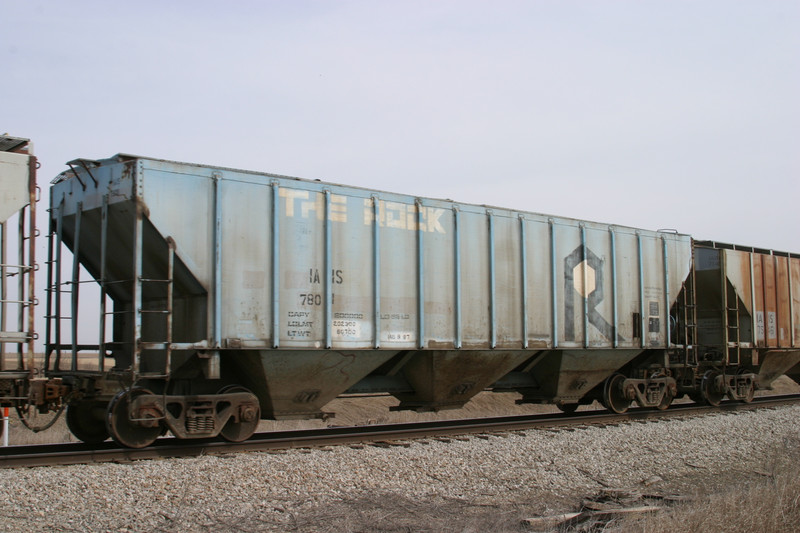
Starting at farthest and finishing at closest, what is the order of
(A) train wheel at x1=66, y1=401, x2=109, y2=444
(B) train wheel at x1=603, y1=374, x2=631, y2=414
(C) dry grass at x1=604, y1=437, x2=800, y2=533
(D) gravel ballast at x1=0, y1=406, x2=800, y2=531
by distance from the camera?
(B) train wheel at x1=603, y1=374, x2=631, y2=414 < (A) train wheel at x1=66, y1=401, x2=109, y2=444 < (D) gravel ballast at x1=0, y1=406, x2=800, y2=531 < (C) dry grass at x1=604, y1=437, x2=800, y2=533

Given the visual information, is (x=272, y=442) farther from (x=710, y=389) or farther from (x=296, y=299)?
(x=710, y=389)

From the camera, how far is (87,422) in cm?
1058

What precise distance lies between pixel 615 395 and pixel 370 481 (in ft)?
28.1

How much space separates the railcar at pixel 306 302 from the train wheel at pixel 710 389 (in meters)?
1.90

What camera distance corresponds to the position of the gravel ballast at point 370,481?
6.64 meters

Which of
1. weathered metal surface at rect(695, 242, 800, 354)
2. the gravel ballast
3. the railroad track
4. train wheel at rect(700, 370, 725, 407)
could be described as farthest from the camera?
weathered metal surface at rect(695, 242, 800, 354)

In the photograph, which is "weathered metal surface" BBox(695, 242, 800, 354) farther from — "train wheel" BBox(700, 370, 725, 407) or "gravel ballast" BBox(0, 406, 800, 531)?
"gravel ballast" BBox(0, 406, 800, 531)

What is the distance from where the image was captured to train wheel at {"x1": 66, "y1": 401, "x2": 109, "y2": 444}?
34.2 feet

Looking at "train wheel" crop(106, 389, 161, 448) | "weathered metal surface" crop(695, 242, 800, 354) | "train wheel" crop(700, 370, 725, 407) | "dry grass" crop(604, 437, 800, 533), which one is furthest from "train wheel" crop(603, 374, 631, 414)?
"train wheel" crop(106, 389, 161, 448)

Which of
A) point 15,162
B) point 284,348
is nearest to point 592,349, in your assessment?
point 284,348

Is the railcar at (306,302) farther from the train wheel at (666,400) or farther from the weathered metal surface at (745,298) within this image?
the weathered metal surface at (745,298)

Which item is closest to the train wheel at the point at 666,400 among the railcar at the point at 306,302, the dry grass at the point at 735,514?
the railcar at the point at 306,302

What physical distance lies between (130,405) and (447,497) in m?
4.27

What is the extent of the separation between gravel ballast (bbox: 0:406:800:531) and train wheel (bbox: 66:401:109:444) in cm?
229
